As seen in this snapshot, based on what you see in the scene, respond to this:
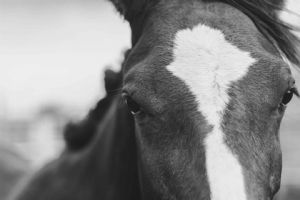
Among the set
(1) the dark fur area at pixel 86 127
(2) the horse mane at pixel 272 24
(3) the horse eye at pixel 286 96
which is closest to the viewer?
(3) the horse eye at pixel 286 96

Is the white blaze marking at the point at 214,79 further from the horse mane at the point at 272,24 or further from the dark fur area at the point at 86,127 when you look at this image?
the dark fur area at the point at 86,127

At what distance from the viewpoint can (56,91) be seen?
1562 centimetres

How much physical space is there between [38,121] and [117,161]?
585 centimetres

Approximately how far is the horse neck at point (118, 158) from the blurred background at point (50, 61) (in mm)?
4863

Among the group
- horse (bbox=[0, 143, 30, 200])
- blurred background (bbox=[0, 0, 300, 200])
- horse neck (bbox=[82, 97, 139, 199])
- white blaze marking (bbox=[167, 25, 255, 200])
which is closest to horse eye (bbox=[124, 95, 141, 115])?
white blaze marking (bbox=[167, 25, 255, 200])

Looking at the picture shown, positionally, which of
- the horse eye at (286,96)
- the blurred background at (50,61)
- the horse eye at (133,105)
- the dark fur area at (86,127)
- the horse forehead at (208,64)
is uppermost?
the horse forehead at (208,64)

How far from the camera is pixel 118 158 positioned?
2762 millimetres

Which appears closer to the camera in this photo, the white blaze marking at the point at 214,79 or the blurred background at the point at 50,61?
the white blaze marking at the point at 214,79

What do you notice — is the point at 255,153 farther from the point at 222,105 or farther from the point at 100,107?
the point at 100,107

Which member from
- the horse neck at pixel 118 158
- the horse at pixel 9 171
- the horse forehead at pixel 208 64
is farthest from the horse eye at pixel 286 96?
the horse at pixel 9 171

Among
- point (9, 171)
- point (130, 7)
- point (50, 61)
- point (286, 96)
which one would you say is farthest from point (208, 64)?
point (50, 61)

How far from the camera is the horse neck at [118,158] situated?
8.80ft

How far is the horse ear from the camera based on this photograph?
2.66m

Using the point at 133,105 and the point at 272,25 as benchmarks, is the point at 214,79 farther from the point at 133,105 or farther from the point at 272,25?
the point at 272,25
